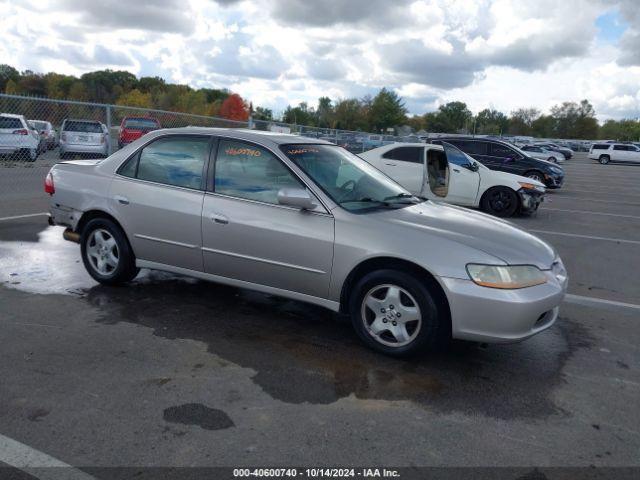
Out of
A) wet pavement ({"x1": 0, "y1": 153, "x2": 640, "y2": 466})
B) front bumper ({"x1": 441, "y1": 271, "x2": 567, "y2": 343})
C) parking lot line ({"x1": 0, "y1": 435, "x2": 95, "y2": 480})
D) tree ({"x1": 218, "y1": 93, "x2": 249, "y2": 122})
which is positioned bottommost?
parking lot line ({"x1": 0, "y1": 435, "x2": 95, "y2": 480})

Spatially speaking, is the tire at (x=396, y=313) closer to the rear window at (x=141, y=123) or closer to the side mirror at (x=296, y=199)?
the side mirror at (x=296, y=199)

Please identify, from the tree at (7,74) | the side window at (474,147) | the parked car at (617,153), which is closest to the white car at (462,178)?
the side window at (474,147)

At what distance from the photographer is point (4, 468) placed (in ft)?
8.60

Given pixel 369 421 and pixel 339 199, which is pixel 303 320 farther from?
pixel 369 421

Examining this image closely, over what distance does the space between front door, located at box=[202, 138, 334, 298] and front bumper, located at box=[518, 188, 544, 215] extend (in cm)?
840

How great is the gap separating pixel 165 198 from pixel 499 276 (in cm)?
287

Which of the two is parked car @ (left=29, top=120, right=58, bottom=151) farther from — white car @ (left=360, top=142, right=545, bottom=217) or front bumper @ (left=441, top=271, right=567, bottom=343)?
front bumper @ (left=441, top=271, right=567, bottom=343)

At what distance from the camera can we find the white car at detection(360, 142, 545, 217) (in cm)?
1091

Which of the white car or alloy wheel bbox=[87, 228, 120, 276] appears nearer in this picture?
alloy wheel bbox=[87, 228, 120, 276]

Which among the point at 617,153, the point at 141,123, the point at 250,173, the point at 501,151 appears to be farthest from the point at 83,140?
the point at 617,153

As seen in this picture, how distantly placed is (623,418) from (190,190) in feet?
11.9

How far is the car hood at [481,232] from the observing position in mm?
3939

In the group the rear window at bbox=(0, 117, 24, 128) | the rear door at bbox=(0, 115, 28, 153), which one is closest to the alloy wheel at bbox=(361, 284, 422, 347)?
the rear door at bbox=(0, 115, 28, 153)

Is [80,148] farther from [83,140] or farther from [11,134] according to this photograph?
[11,134]
